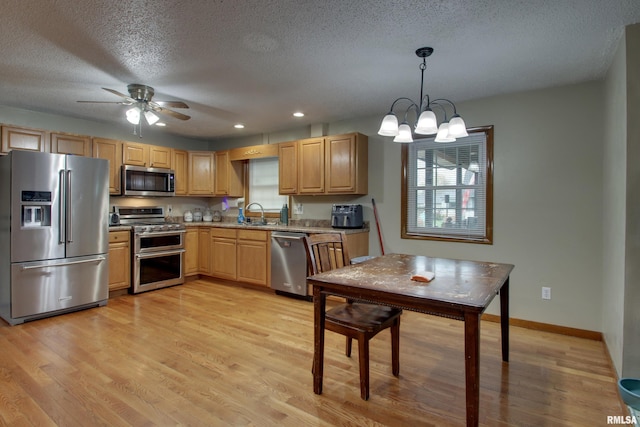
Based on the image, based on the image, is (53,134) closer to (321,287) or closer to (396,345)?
(321,287)

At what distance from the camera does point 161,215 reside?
209 inches

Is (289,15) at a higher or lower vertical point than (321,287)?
higher

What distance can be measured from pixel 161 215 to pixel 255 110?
8.08 feet

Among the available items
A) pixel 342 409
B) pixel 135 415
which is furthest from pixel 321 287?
pixel 135 415

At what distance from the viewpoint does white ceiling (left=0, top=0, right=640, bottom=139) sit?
1.97m

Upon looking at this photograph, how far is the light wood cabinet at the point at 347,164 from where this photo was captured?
4.10m

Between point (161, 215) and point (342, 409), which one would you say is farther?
point (161, 215)

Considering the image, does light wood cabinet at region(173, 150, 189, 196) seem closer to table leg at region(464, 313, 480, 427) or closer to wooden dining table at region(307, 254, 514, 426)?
wooden dining table at region(307, 254, 514, 426)

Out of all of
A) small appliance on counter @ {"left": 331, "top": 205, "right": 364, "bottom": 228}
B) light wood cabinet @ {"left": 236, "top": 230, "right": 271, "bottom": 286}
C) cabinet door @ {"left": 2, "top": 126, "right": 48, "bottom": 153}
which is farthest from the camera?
light wood cabinet @ {"left": 236, "top": 230, "right": 271, "bottom": 286}

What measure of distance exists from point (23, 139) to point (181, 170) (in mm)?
1919

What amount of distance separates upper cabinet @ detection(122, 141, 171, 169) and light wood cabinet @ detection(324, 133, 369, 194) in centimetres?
250

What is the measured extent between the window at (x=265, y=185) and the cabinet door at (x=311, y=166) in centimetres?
73

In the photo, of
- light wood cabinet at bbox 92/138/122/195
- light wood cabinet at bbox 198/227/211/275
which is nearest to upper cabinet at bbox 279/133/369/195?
light wood cabinet at bbox 198/227/211/275

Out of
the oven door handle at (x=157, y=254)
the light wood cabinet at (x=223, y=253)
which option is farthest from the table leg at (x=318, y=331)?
the oven door handle at (x=157, y=254)
